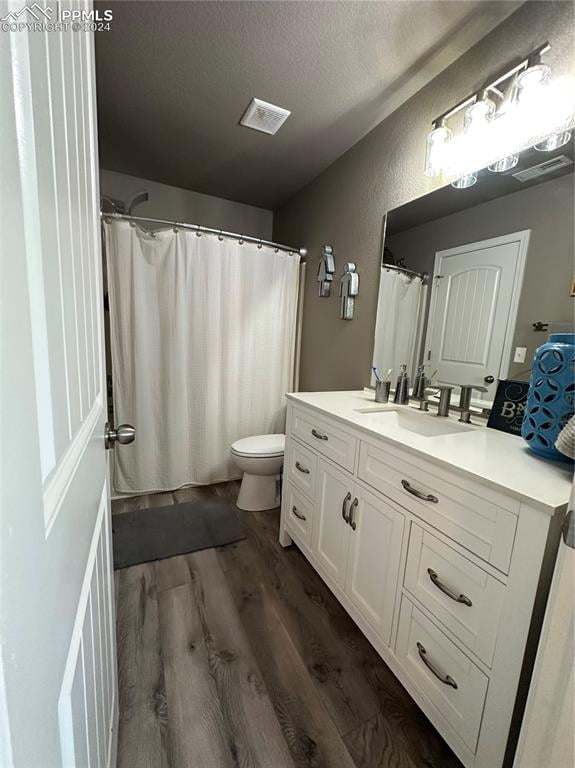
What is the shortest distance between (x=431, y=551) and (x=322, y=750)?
0.68 meters

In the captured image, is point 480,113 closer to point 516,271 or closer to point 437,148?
point 437,148

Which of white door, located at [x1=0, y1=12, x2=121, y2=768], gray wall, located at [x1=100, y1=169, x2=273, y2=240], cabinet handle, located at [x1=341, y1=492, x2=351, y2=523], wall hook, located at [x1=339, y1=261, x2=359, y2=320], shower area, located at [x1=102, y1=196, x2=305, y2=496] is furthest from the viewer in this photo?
gray wall, located at [x1=100, y1=169, x2=273, y2=240]

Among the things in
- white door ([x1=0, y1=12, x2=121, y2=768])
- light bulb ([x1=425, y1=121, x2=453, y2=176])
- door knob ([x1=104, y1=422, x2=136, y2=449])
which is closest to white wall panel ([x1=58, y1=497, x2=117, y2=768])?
white door ([x1=0, y1=12, x2=121, y2=768])

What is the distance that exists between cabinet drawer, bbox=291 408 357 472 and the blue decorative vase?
562 mm

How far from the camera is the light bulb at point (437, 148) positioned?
1.32 meters

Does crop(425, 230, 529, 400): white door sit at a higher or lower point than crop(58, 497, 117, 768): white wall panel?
higher

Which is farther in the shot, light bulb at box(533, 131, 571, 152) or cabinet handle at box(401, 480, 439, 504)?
light bulb at box(533, 131, 571, 152)

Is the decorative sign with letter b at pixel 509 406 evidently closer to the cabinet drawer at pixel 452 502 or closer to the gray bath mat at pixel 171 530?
the cabinet drawer at pixel 452 502

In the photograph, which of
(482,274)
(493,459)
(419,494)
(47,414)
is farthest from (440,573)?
(482,274)

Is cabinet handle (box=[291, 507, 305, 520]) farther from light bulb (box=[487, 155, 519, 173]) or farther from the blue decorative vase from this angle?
light bulb (box=[487, 155, 519, 173])

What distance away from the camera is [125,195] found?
2.35 metres

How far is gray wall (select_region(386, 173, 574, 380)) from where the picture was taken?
3.35 ft

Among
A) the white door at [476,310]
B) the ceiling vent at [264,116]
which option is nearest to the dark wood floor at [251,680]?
the white door at [476,310]

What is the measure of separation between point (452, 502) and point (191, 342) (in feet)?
6.19
